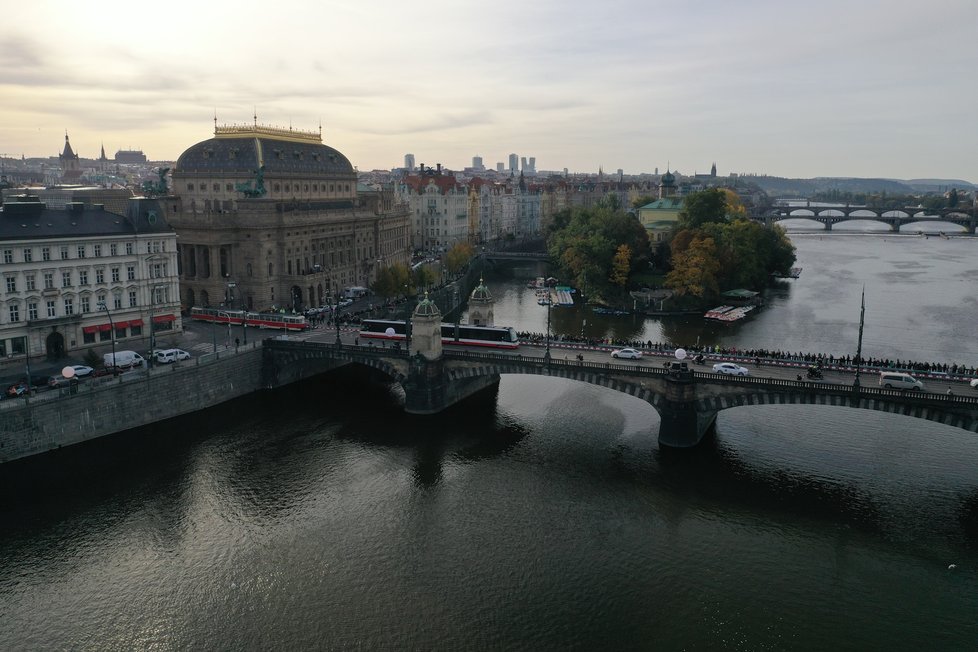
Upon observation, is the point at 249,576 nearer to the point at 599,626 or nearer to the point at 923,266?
the point at 599,626

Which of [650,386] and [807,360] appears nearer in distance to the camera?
[650,386]

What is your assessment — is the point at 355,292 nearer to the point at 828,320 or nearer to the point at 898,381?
the point at 828,320

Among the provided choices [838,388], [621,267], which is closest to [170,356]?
[838,388]

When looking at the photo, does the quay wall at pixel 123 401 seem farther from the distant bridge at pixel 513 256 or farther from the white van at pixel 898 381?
the distant bridge at pixel 513 256

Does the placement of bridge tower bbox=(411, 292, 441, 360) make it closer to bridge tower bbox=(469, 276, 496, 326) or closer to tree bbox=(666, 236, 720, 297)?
bridge tower bbox=(469, 276, 496, 326)

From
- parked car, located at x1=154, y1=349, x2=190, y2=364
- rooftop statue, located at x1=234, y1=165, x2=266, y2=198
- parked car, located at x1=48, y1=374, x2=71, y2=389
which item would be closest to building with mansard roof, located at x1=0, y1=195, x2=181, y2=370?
parked car, located at x1=48, y1=374, x2=71, y2=389

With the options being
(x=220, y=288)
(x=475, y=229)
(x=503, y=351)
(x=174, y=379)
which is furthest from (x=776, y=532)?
(x=475, y=229)

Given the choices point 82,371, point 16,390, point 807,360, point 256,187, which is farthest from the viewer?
point 256,187
